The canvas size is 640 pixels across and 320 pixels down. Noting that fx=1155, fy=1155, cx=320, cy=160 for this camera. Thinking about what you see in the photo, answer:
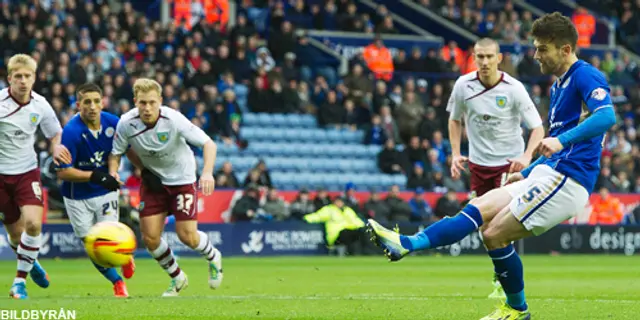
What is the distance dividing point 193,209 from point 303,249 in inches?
493

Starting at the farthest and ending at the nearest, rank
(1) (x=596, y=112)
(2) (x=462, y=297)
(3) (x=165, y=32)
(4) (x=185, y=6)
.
Result: (4) (x=185, y=6) < (3) (x=165, y=32) < (2) (x=462, y=297) < (1) (x=596, y=112)

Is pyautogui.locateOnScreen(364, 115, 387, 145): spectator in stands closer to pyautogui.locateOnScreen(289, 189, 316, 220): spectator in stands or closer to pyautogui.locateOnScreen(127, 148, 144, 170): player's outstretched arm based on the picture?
pyautogui.locateOnScreen(289, 189, 316, 220): spectator in stands

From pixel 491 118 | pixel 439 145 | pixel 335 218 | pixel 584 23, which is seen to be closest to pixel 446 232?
pixel 491 118

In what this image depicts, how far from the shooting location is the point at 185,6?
103 feet

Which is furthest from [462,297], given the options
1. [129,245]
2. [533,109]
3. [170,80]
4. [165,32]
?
[165,32]

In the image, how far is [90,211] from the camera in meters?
12.7

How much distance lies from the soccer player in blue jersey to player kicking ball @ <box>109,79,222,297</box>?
4.03 metres

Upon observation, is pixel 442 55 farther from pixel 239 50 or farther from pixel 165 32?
pixel 165 32

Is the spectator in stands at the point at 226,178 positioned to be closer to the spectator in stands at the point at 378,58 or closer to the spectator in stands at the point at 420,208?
the spectator in stands at the point at 420,208

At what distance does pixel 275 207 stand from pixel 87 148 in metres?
12.8

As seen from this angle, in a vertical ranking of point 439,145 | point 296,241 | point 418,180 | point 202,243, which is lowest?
point 296,241

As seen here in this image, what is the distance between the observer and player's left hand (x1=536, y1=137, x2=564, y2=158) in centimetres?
804

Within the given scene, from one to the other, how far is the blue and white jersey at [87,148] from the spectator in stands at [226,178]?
12.7m

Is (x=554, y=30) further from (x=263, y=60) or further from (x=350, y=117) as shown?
(x=350, y=117)
